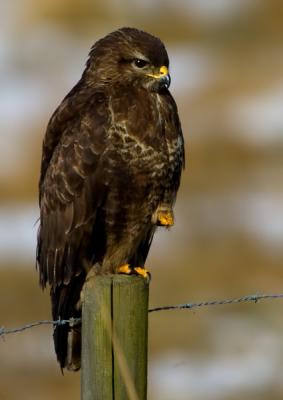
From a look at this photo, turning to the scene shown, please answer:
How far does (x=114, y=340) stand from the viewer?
521cm

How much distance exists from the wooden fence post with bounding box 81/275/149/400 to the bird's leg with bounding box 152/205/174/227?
173 cm

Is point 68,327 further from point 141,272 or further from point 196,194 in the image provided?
point 196,194

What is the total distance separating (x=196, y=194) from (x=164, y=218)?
842 cm

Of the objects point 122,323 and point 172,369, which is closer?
point 122,323

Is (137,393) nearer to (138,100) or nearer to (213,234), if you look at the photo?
(138,100)

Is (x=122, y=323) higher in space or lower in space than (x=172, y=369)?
higher

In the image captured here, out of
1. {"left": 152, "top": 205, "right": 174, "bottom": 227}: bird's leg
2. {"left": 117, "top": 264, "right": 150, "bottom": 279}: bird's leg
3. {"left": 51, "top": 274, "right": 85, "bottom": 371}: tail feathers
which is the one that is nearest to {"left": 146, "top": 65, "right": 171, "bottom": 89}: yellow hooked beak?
{"left": 152, "top": 205, "right": 174, "bottom": 227}: bird's leg

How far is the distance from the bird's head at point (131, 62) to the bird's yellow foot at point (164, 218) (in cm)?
62

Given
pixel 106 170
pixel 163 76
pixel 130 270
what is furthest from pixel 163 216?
pixel 163 76

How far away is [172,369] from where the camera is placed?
1181cm

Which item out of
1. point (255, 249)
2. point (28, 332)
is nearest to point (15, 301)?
point (28, 332)

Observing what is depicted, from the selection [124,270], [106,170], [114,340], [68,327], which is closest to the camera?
[114,340]

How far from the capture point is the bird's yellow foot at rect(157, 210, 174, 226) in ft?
23.1

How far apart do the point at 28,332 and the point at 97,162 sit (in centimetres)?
495
